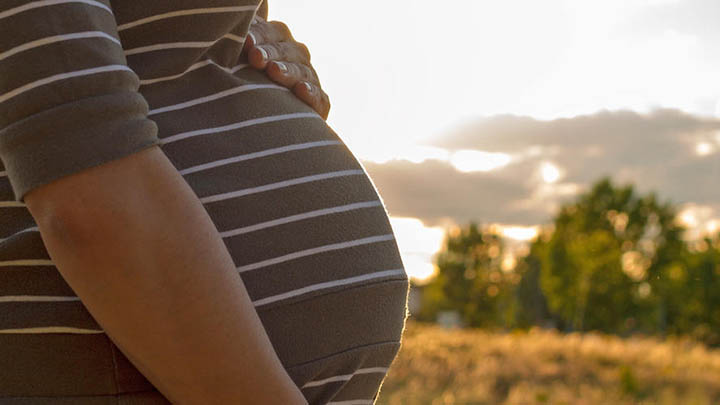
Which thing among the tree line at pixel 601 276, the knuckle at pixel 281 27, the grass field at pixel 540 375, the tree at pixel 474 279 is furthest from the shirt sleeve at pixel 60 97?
the tree at pixel 474 279

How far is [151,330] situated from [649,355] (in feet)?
35.3

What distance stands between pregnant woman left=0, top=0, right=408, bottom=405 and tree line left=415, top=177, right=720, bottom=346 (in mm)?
31830

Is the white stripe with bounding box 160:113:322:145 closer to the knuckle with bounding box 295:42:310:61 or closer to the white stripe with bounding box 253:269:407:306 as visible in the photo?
the white stripe with bounding box 253:269:407:306

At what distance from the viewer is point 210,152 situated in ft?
3.09

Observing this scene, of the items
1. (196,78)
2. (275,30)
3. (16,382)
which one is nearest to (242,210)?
(196,78)

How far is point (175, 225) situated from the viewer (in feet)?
2.49

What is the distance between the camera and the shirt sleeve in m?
0.74

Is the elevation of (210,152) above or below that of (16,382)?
above

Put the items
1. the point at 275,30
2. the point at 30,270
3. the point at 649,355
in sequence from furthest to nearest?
the point at 649,355 < the point at 275,30 < the point at 30,270

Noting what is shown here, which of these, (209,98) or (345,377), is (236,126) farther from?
(345,377)

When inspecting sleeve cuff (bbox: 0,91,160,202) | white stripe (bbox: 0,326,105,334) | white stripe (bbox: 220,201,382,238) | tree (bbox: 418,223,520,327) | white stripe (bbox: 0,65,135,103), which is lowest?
tree (bbox: 418,223,520,327)

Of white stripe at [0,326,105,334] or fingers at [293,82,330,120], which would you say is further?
fingers at [293,82,330,120]

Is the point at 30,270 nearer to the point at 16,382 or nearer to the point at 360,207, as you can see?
the point at 16,382

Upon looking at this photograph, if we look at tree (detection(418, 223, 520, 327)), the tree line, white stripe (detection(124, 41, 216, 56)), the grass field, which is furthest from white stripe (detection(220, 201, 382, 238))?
tree (detection(418, 223, 520, 327))
